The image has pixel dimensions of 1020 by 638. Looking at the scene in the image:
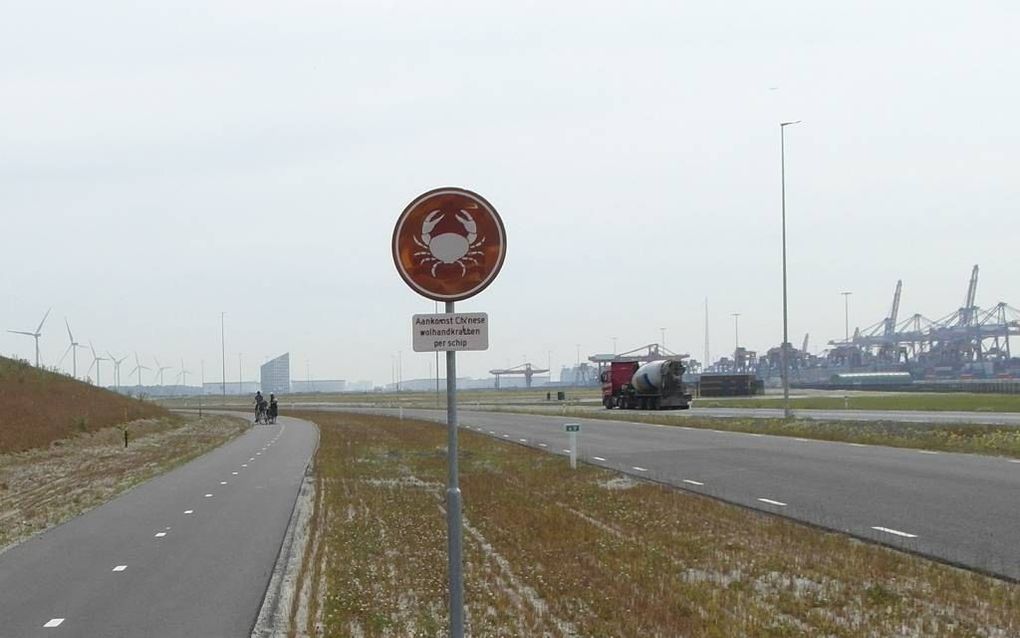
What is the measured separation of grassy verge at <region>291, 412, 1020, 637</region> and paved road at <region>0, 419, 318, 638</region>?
0.81 metres

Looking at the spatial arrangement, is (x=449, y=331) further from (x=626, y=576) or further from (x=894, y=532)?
(x=894, y=532)

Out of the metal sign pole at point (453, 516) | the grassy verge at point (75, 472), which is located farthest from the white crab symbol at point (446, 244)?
the grassy verge at point (75, 472)

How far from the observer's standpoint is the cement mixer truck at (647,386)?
62.1 metres

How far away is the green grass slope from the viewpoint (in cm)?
4103

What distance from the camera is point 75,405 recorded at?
55.5 metres

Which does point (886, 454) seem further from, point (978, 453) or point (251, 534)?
point (251, 534)

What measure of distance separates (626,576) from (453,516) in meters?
4.32

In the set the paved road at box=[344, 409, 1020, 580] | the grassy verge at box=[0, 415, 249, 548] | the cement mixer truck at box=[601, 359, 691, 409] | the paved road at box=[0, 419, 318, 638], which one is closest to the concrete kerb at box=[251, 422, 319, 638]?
the paved road at box=[0, 419, 318, 638]

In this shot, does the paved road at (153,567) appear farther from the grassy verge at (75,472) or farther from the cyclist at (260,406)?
the cyclist at (260,406)

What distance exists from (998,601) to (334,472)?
18298 mm

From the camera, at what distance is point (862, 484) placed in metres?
18.5

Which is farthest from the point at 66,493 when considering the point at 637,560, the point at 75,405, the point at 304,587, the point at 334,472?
the point at 75,405

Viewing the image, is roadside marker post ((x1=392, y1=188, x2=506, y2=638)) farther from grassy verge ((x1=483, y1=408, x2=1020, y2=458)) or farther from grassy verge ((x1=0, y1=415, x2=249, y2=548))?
grassy verge ((x1=483, y1=408, x2=1020, y2=458))

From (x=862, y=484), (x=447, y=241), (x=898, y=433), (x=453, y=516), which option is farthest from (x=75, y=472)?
(x=447, y=241)
